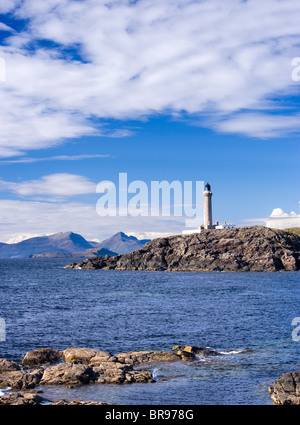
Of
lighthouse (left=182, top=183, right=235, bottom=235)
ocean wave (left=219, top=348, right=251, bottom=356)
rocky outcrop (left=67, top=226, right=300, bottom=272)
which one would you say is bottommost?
ocean wave (left=219, top=348, right=251, bottom=356)

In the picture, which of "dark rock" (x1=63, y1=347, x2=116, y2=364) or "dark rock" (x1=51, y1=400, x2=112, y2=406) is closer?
"dark rock" (x1=51, y1=400, x2=112, y2=406)

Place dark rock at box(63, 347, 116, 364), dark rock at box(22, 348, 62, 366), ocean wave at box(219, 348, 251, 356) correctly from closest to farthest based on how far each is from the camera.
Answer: dark rock at box(63, 347, 116, 364) < dark rock at box(22, 348, 62, 366) < ocean wave at box(219, 348, 251, 356)

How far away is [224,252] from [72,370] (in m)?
130

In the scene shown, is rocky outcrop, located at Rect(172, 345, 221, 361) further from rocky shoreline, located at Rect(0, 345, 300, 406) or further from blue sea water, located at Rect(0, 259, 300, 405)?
blue sea water, located at Rect(0, 259, 300, 405)

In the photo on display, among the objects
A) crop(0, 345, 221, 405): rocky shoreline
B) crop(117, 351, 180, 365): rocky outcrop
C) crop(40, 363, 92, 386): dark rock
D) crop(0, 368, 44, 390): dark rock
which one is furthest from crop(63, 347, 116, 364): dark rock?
crop(0, 368, 44, 390): dark rock

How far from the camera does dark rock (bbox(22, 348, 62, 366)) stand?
32531 millimetres

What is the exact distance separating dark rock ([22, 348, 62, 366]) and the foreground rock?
16327mm

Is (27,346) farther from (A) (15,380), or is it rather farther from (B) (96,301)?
(B) (96,301)

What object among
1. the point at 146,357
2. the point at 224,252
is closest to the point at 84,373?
the point at 146,357

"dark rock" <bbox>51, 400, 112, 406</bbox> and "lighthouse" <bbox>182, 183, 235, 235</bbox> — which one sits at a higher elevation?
"lighthouse" <bbox>182, 183, 235, 235</bbox>

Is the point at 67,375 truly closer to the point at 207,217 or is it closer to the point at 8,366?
the point at 8,366

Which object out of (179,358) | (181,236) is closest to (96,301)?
(179,358)

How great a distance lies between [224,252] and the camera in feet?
505

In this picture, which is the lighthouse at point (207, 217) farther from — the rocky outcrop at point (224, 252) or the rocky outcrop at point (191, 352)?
the rocky outcrop at point (191, 352)
